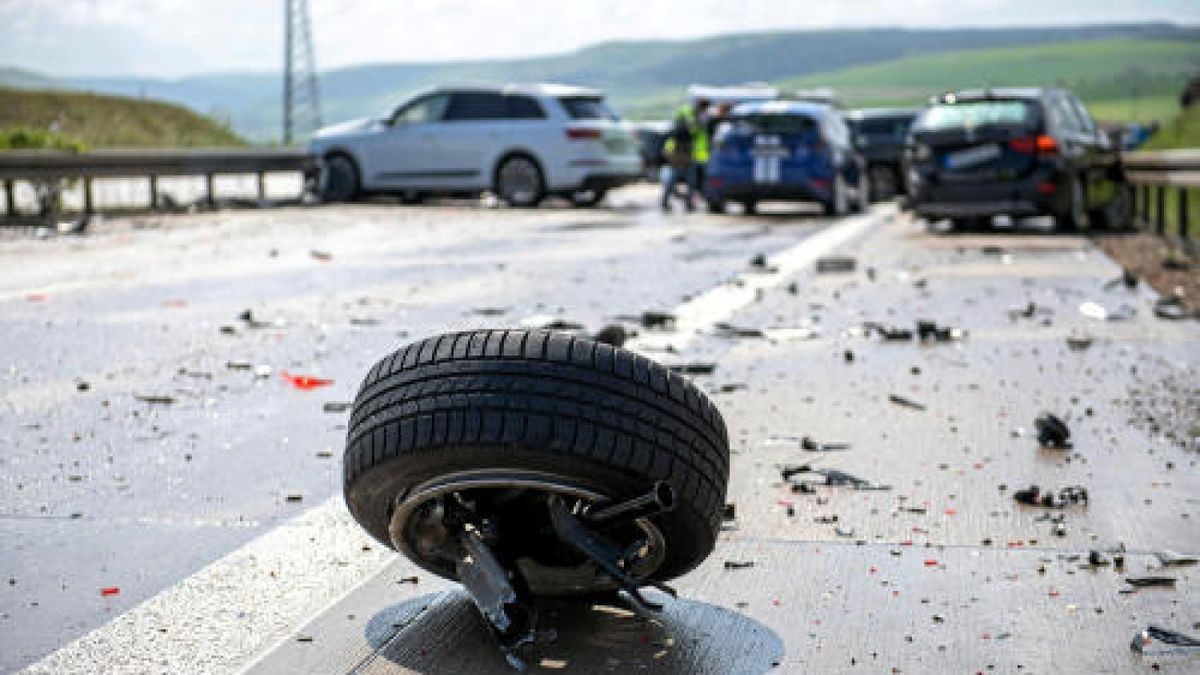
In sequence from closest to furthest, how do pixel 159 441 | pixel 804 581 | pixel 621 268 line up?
pixel 804 581 < pixel 159 441 < pixel 621 268

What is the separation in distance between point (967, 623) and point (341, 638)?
144 centimetres

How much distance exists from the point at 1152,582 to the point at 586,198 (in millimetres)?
27333

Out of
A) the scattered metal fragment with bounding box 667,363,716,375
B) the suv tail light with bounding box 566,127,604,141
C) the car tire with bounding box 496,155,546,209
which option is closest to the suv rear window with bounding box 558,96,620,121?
the suv tail light with bounding box 566,127,604,141

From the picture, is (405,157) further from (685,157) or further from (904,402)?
(904,402)

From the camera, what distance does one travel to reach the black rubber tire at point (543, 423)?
4.19 metres

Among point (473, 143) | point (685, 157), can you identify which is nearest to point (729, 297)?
point (685, 157)

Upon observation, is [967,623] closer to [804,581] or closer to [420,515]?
[804,581]

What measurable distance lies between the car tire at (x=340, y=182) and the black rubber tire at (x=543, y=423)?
26105 mm

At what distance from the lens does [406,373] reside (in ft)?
14.5

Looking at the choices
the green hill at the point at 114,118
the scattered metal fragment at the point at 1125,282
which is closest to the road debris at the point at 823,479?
the scattered metal fragment at the point at 1125,282

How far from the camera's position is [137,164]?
2703 cm

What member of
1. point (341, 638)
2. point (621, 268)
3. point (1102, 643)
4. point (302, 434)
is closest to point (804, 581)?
point (1102, 643)

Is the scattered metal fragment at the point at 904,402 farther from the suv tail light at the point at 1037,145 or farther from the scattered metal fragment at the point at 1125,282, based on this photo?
the suv tail light at the point at 1037,145

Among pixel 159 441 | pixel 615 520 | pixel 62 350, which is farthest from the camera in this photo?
pixel 62 350
